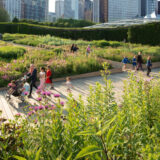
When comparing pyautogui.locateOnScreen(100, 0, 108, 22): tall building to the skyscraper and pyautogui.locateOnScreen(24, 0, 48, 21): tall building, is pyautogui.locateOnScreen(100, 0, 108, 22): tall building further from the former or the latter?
pyautogui.locateOnScreen(24, 0, 48, 21): tall building

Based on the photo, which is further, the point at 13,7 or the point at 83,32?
the point at 13,7

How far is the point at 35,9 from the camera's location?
190m

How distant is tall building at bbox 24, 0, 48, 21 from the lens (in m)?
187

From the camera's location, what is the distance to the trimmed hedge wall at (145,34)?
24234 millimetres

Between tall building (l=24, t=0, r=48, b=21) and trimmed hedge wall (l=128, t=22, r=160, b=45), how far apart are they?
573 feet

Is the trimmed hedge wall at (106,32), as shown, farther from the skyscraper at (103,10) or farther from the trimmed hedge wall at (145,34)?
the skyscraper at (103,10)

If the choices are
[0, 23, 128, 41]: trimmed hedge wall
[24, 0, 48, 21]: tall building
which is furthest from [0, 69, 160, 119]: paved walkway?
[24, 0, 48, 21]: tall building

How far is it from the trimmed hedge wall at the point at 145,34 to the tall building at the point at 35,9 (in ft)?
573

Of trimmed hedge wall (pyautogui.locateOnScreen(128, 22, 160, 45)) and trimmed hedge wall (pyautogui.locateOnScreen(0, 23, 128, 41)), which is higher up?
trimmed hedge wall (pyautogui.locateOnScreen(0, 23, 128, 41))

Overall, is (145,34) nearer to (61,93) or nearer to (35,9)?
(61,93)

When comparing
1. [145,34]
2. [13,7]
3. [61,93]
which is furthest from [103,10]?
[61,93]

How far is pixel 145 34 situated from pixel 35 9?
181 m

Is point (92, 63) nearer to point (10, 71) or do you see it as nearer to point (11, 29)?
point (10, 71)

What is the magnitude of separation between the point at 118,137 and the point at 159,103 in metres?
1.35
